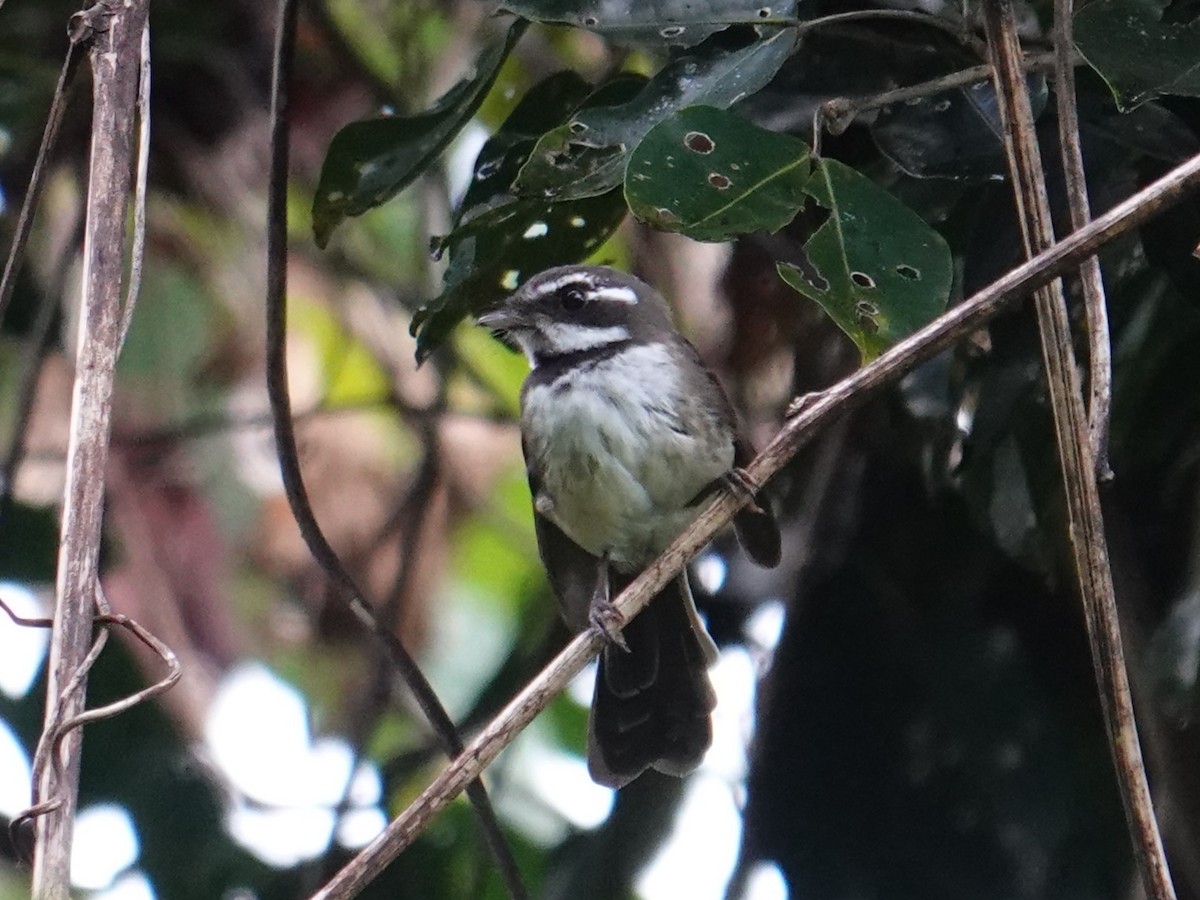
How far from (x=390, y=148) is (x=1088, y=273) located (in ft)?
4.17

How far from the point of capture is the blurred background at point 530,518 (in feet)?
9.42

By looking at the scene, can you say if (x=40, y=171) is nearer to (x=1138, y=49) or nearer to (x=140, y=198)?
(x=140, y=198)

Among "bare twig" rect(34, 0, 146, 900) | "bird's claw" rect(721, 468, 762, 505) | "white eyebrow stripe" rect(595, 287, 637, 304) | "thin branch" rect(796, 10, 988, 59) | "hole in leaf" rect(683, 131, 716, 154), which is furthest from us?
"white eyebrow stripe" rect(595, 287, 637, 304)

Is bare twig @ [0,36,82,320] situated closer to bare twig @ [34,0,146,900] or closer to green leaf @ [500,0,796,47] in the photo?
bare twig @ [34,0,146,900]

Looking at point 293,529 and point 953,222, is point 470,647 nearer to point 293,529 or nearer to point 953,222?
point 293,529

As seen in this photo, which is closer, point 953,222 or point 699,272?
point 953,222

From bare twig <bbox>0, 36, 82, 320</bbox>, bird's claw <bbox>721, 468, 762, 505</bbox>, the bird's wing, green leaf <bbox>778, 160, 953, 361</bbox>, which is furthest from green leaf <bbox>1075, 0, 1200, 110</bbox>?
the bird's wing

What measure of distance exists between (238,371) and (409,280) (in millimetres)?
603

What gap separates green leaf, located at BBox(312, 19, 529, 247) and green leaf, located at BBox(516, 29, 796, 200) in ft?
0.98

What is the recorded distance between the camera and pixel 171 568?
421 cm

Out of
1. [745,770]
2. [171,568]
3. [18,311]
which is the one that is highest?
[18,311]

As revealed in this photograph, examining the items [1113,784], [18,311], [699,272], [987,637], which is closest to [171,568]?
[18,311]

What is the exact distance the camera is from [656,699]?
3549 mm

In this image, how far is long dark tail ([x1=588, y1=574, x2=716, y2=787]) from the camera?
3447mm
